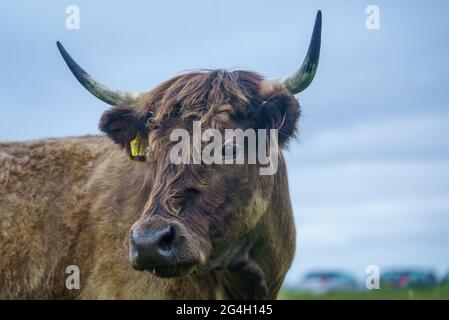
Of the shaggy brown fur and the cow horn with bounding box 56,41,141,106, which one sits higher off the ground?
the cow horn with bounding box 56,41,141,106

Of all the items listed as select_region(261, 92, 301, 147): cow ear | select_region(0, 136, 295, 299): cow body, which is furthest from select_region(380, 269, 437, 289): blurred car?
select_region(261, 92, 301, 147): cow ear

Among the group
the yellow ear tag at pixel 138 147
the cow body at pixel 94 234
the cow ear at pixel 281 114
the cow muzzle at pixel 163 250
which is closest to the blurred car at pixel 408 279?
the cow body at pixel 94 234

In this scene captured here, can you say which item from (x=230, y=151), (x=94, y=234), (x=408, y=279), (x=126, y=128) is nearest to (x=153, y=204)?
(x=230, y=151)

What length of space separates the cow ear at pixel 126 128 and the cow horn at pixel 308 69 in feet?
5.52

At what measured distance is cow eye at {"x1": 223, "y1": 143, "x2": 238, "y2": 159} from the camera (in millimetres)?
9227

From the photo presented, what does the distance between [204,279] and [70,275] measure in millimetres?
1624

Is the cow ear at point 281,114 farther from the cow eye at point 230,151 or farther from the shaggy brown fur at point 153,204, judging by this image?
the cow eye at point 230,151

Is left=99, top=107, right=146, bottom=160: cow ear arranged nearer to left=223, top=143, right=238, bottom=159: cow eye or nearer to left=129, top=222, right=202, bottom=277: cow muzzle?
left=223, top=143, right=238, bottom=159: cow eye

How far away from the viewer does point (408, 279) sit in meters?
16.5

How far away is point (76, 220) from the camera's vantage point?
35.0ft

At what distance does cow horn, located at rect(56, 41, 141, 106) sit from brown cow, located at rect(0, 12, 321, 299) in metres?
0.01

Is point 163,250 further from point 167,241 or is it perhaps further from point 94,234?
point 94,234

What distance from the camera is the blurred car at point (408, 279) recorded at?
14.9m

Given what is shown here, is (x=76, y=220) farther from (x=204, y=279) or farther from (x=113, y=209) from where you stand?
(x=204, y=279)
